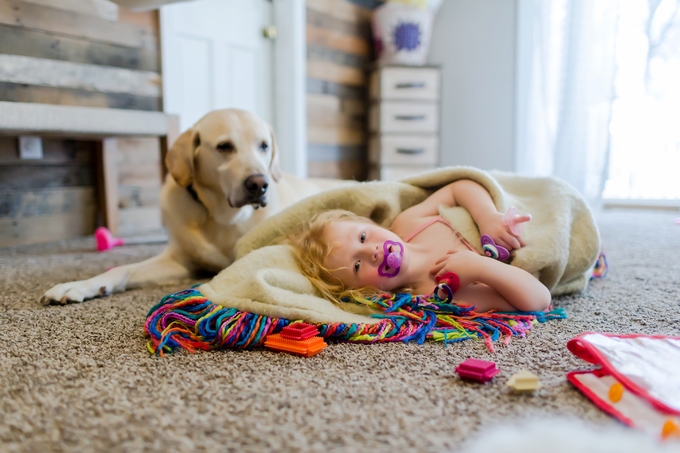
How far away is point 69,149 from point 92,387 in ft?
6.80

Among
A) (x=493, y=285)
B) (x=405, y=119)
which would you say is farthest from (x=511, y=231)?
(x=405, y=119)

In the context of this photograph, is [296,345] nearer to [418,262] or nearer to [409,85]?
[418,262]

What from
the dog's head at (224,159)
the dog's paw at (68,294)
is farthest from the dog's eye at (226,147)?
the dog's paw at (68,294)

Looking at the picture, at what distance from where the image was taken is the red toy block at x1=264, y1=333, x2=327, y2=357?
2.62 feet

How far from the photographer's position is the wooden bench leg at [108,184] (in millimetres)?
2473

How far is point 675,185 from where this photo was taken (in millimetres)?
2891

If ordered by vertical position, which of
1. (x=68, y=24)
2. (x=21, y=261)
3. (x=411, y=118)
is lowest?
(x=21, y=261)

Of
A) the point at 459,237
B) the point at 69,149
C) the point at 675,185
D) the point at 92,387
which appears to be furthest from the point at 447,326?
the point at 675,185

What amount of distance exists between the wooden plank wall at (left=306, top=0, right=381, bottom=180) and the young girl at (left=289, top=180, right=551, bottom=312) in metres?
2.47

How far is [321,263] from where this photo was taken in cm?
103

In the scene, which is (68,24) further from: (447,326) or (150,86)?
(447,326)

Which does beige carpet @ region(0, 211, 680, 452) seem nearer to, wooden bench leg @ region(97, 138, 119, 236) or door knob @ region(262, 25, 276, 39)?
wooden bench leg @ region(97, 138, 119, 236)

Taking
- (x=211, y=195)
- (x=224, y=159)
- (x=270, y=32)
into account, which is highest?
(x=270, y=32)

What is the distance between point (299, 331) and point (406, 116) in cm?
295
